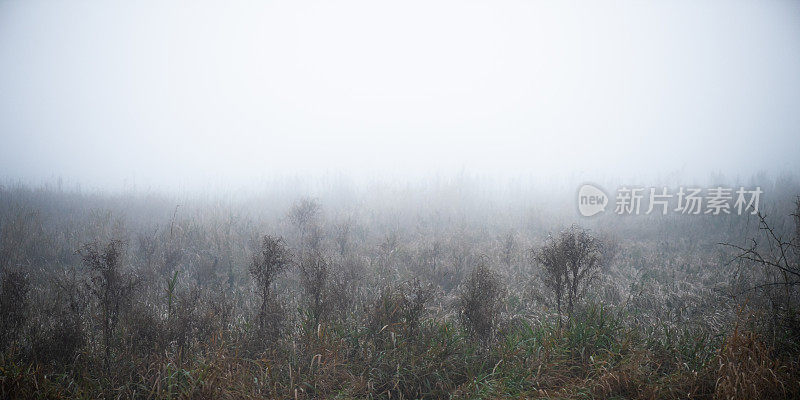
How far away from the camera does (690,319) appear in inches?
162

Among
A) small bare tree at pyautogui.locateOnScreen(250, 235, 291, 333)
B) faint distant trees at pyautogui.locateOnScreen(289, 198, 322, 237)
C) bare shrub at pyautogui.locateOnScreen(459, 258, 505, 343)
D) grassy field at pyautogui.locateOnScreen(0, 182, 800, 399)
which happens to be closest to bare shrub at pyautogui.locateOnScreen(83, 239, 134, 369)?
grassy field at pyautogui.locateOnScreen(0, 182, 800, 399)

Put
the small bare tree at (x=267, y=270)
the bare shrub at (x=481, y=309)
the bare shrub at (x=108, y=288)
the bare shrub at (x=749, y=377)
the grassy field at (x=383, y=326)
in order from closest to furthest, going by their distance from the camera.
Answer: the bare shrub at (x=749, y=377)
the grassy field at (x=383, y=326)
the bare shrub at (x=108, y=288)
the bare shrub at (x=481, y=309)
the small bare tree at (x=267, y=270)

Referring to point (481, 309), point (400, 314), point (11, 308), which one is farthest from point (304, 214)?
point (481, 309)

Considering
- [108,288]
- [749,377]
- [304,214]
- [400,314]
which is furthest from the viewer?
[304,214]

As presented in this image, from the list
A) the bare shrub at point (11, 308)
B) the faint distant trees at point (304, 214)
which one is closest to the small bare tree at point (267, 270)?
the bare shrub at point (11, 308)

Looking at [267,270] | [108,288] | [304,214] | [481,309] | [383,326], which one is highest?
Answer: [304,214]

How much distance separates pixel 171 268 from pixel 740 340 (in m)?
7.53

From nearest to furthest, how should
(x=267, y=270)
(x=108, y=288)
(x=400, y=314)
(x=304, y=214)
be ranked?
(x=108, y=288) < (x=400, y=314) < (x=267, y=270) < (x=304, y=214)

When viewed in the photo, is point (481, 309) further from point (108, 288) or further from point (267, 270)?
point (108, 288)

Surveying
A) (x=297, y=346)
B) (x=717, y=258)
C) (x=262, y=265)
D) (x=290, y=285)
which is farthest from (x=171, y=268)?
(x=717, y=258)

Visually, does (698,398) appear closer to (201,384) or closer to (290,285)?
(201,384)

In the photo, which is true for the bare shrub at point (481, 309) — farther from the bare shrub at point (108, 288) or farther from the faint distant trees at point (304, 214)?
the faint distant trees at point (304, 214)

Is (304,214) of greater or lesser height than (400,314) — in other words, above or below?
above

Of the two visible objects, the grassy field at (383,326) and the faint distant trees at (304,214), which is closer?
the grassy field at (383,326)
